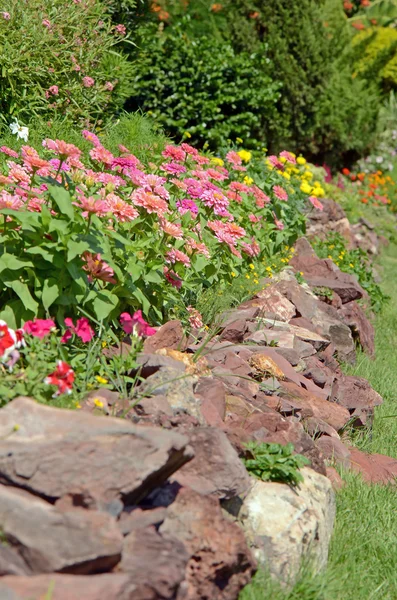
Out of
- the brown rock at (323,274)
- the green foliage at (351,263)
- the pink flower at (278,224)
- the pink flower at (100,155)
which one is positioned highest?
the pink flower at (100,155)

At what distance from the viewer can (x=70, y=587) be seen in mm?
2150

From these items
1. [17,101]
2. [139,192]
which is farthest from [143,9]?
[139,192]

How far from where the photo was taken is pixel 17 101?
694 cm

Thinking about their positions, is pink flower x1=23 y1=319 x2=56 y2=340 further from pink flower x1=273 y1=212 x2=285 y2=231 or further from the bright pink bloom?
pink flower x1=273 y1=212 x2=285 y2=231

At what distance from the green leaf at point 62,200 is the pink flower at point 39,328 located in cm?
44

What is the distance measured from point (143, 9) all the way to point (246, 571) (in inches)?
304

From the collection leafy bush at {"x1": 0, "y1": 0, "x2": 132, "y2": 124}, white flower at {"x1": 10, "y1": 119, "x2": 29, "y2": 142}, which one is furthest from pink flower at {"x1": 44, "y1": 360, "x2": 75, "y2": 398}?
leafy bush at {"x1": 0, "y1": 0, "x2": 132, "y2": 124}

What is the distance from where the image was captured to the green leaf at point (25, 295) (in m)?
3.48

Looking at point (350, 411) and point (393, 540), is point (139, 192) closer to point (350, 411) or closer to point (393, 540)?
point (350, 411)

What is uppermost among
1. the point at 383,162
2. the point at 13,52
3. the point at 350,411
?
the point at 13,52

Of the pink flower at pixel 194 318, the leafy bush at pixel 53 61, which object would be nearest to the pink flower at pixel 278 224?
the leafy bush at pixel 53 61

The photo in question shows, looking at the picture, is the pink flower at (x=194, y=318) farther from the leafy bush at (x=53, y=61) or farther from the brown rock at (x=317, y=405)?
the leafy bush at (x=53, y=61)

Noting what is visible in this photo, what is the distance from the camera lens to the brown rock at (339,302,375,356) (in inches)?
246

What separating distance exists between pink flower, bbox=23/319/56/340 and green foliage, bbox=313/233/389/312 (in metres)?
4.61
